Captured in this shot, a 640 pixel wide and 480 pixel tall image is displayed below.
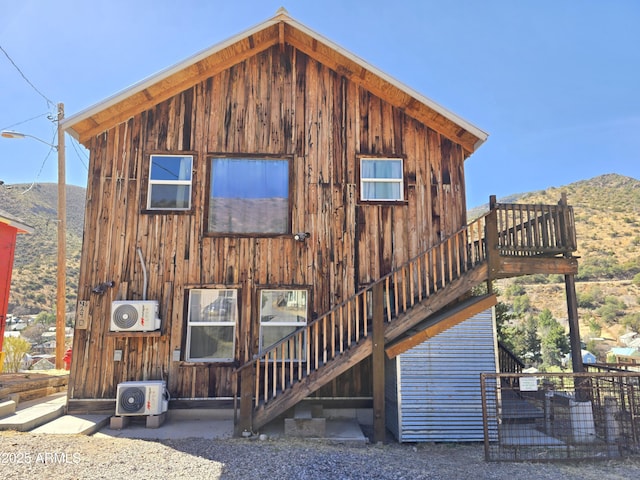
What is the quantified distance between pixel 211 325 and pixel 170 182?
320 centimetres

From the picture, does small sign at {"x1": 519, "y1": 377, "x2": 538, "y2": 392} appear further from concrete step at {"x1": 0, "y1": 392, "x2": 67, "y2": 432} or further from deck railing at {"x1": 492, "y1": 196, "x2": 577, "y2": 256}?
concrete step at {"x1": 0, "y1": 392, "x2": 67, "y2": 432}

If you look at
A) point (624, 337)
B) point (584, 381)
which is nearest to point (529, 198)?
point (624, 337)

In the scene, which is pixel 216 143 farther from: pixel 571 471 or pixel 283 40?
pixel 571 471

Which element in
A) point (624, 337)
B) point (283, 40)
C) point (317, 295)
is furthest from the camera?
point (624, 337)

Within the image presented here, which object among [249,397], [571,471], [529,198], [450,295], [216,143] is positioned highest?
[529,198]

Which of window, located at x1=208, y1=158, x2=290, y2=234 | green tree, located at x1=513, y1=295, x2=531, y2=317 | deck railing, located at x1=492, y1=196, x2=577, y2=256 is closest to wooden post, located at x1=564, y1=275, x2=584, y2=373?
deck railing, located at x1=492, y1=196, x2=577, y2=256

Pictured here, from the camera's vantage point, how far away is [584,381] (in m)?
7.64

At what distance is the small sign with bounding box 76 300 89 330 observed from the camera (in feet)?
28.2

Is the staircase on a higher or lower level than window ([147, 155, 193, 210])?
lower

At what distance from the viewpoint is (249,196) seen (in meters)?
9.30

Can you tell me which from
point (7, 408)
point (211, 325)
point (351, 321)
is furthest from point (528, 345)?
point (7, 408)

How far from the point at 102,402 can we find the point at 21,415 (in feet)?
4.32

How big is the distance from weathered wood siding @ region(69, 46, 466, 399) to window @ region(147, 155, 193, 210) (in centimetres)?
17

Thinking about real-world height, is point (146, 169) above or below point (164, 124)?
below
